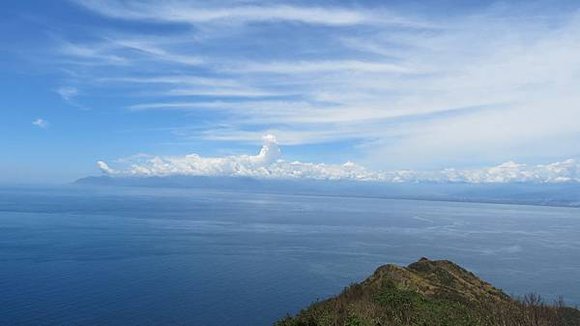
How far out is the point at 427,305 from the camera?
45.1 m

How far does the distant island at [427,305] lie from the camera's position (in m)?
38.3

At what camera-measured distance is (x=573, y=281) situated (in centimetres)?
11200

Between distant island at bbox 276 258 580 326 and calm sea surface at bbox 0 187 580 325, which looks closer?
distant island at bbox 276 258 580 326

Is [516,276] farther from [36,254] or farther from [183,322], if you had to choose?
[36,254]

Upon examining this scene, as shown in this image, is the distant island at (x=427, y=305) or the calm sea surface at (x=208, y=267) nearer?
the distant island at (x=427, y=305)

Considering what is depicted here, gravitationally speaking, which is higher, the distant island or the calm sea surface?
the distant island

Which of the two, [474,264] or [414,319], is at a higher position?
[414,319]

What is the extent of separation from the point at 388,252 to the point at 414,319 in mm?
107946

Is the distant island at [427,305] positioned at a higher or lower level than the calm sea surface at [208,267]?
higher

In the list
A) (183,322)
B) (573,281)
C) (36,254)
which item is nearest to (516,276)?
(573,281)

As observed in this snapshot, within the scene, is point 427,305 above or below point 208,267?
above

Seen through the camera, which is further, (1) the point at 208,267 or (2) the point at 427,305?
(1) the point at 208,267

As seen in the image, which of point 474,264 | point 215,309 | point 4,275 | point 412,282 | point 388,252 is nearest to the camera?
point 412,282

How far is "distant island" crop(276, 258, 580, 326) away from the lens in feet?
126
